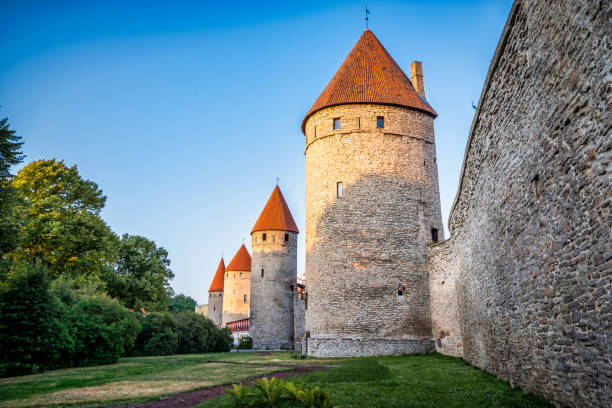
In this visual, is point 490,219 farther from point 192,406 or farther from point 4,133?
point 4,133

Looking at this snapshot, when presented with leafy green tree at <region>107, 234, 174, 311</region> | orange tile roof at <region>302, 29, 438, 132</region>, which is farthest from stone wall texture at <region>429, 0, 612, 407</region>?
leafy green tree at <region>107, 234, 174, 311</region>

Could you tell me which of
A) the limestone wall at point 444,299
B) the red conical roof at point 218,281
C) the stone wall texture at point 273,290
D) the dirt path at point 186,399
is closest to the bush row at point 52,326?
the dirt path at point 186,399

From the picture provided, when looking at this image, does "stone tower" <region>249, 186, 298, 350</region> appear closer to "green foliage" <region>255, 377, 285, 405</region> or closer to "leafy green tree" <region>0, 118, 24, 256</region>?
"leafy green tree" <region>0, 118, 24, 256</region>

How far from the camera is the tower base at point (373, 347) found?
15.8 metres

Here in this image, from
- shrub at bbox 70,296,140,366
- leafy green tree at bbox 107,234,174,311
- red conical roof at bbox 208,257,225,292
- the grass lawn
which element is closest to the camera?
the grass lawn

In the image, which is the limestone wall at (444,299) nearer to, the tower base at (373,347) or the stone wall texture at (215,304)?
the tower base at (373,347)

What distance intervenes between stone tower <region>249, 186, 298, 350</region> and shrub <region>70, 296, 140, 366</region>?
54.6 feet

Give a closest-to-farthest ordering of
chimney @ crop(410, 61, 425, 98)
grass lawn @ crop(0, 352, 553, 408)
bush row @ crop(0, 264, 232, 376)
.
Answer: grass lawn @ crop(0, 352, 553, 408), bush row @ crop(0, 264, 232, 376), chimney @ crop(410, 61, 425, 98)

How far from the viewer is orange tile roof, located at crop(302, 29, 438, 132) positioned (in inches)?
720

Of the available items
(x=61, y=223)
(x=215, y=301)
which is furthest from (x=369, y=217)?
(x=215, y=301)

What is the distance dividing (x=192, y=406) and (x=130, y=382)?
379 centimetres

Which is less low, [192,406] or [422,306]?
[422,306]

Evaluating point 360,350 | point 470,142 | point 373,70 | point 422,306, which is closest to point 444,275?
point 422,306

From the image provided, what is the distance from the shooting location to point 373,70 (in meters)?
19.6
